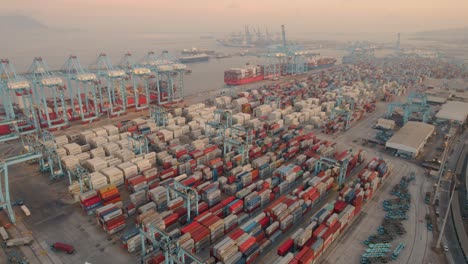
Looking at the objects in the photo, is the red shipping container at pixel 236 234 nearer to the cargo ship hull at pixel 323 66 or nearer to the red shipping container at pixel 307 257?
the red shipping container at pixel 307 257

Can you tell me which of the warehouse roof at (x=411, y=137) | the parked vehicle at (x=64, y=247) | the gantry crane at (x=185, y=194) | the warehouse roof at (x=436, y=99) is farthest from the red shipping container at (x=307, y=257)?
the warehouse roof at (x=436, y=99)

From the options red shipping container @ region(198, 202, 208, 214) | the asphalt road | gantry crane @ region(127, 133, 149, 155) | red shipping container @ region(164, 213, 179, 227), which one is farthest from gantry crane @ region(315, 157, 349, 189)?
gantry crane @ region(127, 133, 149, 155)

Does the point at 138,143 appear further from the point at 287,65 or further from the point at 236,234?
the point at 287,65

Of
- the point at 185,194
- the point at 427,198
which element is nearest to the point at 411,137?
the point at 427,198

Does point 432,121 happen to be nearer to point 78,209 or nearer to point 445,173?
point 445,173

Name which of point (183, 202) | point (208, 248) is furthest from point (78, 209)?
point (208, 248)

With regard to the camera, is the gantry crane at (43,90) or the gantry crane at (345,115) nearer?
the gantry crane at (43,90)
